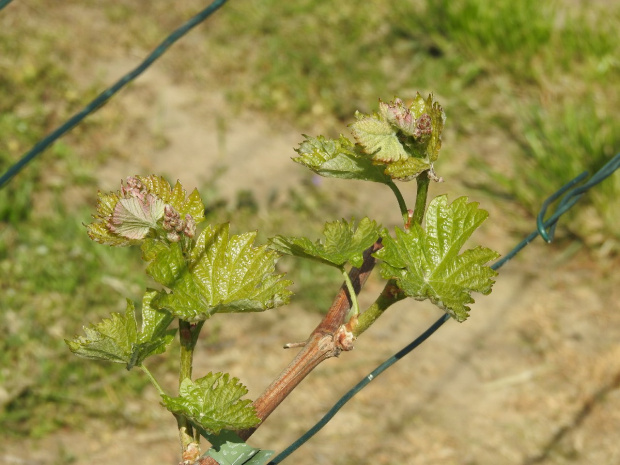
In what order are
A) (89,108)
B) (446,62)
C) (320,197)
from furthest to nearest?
(446,62), (320,197), (89,108)

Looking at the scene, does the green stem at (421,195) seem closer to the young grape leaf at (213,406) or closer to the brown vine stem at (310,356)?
the brown vine stem at (310,356)

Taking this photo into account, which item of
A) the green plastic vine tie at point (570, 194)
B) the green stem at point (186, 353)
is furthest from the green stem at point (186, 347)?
the green plastic vine tie at point (570, 194)

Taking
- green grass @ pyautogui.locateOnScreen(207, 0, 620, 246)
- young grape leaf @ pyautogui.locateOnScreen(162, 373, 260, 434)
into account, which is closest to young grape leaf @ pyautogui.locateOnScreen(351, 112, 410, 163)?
young grape leaf @ pyautogui.locateOnScreen(162, 373, 260, 434)

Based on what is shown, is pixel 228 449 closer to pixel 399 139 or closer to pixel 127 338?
pixel 127 338

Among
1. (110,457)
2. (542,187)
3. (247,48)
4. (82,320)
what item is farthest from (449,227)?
(247,48)

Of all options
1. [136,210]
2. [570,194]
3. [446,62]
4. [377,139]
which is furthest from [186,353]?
[446,62]

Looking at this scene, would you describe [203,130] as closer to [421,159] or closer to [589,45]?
[589,45]
